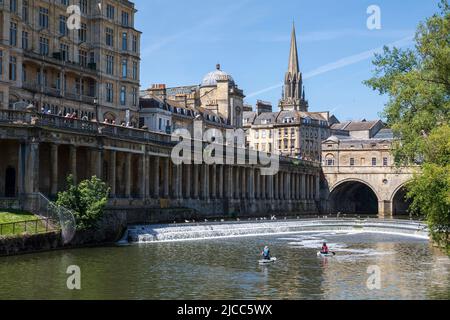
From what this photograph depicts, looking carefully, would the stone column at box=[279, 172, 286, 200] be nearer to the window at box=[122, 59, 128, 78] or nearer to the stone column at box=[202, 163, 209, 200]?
the stone column at box=[202, 163, 209, 200]

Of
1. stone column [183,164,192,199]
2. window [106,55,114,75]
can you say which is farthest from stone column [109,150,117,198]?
window [106,55,114,75]

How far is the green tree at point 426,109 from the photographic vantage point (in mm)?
40469

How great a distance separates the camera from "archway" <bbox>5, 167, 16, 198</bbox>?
64.7m

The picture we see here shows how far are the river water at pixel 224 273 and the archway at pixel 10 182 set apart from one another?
13222 mm

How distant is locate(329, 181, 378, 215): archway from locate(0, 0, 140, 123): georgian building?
64.1 meters

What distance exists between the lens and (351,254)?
5778 cm

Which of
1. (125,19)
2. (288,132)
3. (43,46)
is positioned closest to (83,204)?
(43,46)

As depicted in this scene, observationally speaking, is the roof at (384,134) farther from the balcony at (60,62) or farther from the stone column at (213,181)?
the balcony at (60,62)

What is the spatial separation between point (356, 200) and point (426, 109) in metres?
104

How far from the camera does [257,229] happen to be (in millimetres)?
80500

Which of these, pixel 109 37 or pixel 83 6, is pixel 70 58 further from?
pixel 109 37

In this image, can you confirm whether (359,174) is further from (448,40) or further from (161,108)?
(448,40)

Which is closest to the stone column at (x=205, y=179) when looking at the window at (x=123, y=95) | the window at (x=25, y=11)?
the window at (x=123, y=95)

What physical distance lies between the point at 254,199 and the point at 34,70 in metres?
45.7
